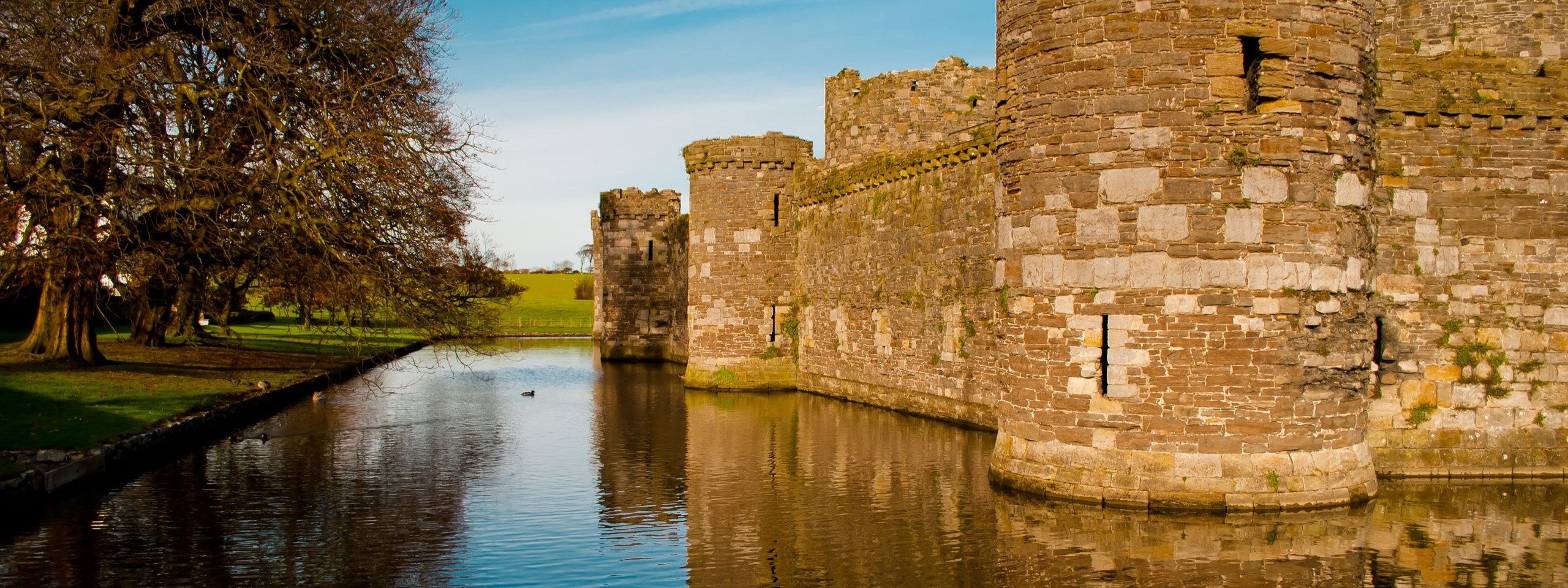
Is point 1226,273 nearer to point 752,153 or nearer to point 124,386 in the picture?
point 752,153

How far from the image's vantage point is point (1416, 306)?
12953 mm

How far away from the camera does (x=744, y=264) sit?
86.5ft

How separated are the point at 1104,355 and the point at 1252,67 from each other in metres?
2.93

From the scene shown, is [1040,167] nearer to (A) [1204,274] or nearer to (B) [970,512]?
(A) [1204,274]

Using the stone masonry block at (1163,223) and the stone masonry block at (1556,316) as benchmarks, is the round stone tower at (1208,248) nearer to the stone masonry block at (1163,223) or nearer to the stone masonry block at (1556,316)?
the stone masonry block at (1163,223)

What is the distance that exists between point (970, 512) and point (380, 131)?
10.5 metres

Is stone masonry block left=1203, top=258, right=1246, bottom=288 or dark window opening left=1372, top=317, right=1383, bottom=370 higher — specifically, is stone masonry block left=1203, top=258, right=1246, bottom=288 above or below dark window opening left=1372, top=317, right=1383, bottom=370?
above

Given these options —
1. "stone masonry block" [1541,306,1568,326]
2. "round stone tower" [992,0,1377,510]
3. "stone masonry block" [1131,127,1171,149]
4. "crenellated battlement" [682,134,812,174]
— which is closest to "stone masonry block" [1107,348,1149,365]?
"round stone tower" [992,0,1377,510]

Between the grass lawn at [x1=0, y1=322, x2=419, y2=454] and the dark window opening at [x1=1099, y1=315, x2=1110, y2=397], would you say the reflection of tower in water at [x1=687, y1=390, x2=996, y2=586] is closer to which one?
the dark window opening at [x1=1099, y1=315, x2=1110, y2=397]

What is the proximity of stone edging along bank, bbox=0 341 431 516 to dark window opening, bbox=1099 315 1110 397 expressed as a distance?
32.6 ft

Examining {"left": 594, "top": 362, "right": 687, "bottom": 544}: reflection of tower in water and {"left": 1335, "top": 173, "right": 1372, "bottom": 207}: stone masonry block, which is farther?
{"left": 594, "top": 362, "right": 687, "bottom": 544}: reflection of tower in water

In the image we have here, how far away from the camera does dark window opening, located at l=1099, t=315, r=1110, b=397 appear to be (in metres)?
11.3

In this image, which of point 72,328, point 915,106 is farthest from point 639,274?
point 72,328

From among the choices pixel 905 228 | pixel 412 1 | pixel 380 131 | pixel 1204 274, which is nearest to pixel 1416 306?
pixel 1204 274
